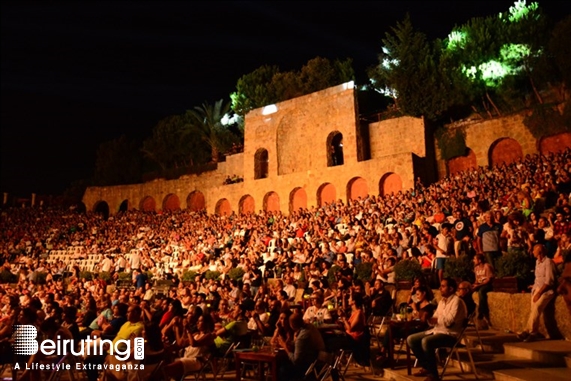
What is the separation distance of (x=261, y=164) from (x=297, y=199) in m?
4.87

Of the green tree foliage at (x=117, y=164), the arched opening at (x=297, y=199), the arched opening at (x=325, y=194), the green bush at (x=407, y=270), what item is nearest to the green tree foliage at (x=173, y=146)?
the green tree foliage at (x=117, y=164)

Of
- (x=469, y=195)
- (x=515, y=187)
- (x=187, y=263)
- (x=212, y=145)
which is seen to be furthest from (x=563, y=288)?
(x=212, y=145)

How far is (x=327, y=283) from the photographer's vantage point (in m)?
12.7

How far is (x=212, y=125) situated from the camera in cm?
4331

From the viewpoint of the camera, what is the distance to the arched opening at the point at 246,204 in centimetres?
3178

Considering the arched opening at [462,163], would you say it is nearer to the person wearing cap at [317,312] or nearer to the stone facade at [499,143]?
the stone facade at [499,143]

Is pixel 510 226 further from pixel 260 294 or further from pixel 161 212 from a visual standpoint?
pixel 161 212

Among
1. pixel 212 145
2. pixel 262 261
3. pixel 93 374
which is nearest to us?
pixel 93 374

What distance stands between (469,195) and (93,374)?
13713mm

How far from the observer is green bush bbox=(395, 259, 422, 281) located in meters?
11.0

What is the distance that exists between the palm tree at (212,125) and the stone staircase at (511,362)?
1403 inches

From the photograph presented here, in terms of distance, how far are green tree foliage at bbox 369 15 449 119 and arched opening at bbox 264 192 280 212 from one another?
899 cm

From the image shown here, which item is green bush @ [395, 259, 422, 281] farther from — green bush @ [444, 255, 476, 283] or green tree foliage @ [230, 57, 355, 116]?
green tree foliage @ [230, 57, 355, 116]

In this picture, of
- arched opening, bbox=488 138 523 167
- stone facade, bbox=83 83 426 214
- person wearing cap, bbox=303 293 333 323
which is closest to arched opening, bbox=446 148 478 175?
arched opening, bbox=488 138 523 167
